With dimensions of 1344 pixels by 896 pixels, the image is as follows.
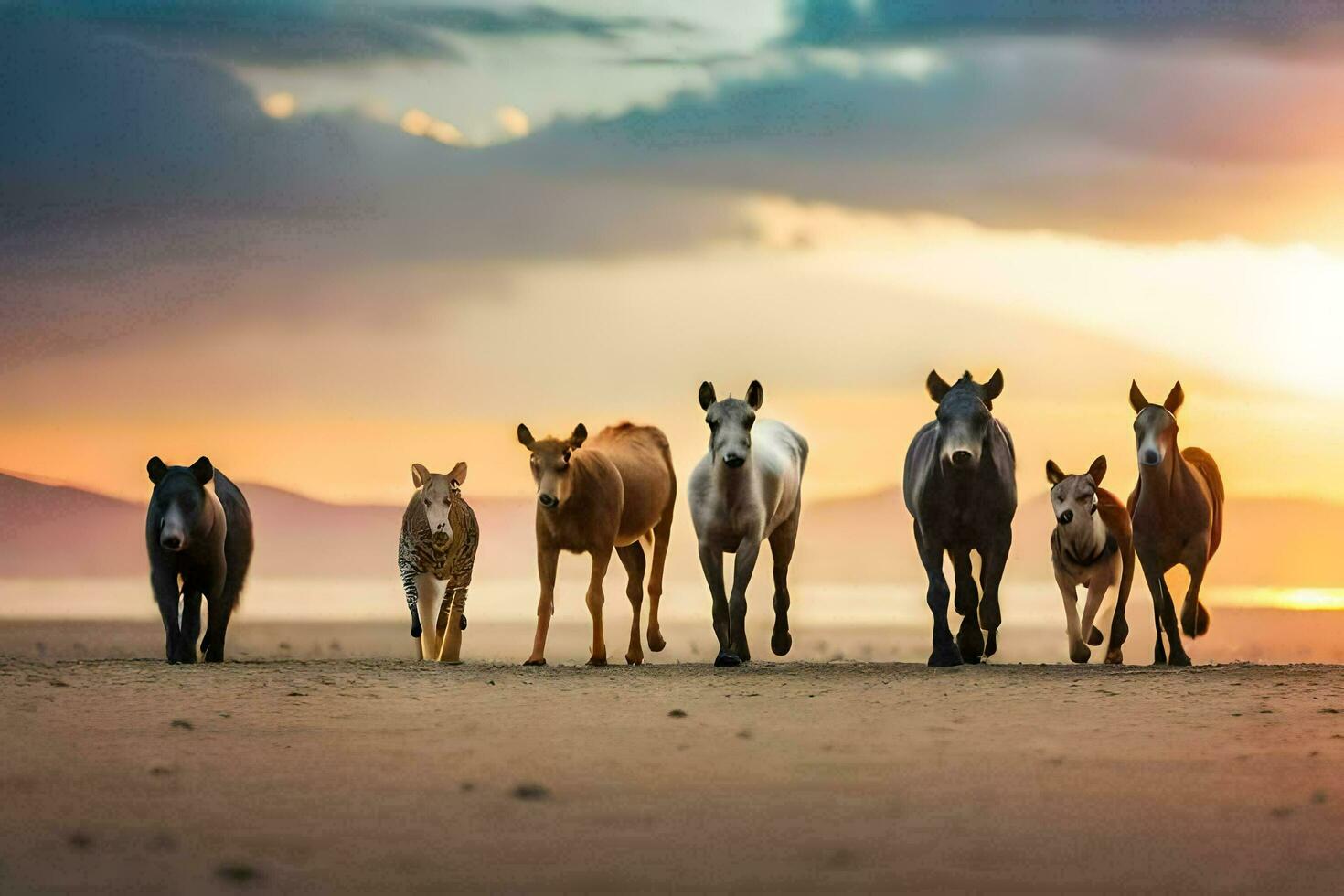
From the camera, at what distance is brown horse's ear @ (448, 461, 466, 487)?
16766 millimetres

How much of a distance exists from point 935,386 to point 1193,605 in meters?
2.90

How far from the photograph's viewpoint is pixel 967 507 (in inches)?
619

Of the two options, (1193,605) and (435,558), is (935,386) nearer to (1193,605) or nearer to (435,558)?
(1193,605)

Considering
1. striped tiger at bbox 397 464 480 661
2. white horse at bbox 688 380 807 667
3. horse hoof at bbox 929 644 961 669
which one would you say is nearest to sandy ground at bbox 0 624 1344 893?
horse hoof at bbox 929 644 961 669

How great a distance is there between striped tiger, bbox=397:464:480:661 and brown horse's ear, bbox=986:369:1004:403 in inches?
190

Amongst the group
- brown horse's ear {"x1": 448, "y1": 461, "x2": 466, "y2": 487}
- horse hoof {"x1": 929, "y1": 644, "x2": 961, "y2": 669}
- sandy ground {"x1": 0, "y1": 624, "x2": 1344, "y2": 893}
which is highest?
brown horse's ear {"x1": 448, "y1": 461, "x2": 466, "y2": 487}

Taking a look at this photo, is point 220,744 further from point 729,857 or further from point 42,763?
point 729,857

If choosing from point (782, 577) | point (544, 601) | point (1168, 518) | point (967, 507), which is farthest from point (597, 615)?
point (1168, 518)

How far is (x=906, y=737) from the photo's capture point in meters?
10.3

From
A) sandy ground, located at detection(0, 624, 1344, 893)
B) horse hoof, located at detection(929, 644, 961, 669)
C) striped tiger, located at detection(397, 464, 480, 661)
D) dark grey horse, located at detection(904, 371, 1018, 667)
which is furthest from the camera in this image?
striped tiger, located at detection(397, 464, 480, 661)

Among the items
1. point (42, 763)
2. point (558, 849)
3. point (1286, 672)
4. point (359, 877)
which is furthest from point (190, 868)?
point (1286, 672)

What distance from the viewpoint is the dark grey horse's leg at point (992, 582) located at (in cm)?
1564

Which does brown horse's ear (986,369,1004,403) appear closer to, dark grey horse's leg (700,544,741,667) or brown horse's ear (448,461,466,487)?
dark grey horse's leg (700,544,741,667)

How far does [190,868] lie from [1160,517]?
35.0 ft
